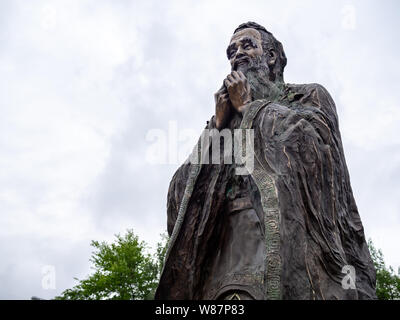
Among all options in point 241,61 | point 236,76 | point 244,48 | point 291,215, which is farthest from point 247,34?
point 291,215

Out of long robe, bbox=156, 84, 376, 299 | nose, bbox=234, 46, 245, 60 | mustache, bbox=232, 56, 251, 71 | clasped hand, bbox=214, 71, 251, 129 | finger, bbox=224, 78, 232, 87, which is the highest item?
nose, bbox=234, 46, 245, 60

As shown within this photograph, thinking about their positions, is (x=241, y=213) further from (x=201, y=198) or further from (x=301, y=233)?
(x=301, y=233)

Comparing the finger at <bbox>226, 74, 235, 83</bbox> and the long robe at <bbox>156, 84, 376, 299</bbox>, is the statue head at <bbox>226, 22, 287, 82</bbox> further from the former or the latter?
the long robe at <bbox>156, 84, 376, 299</bbox>

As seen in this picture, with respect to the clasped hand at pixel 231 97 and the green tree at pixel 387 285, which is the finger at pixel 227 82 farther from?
the green tree at pixel 387 285

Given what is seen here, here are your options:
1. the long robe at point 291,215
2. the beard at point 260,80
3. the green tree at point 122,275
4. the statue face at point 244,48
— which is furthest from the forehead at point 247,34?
the green tree at point 122,275

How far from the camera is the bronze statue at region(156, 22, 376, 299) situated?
4227mm

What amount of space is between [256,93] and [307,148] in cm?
134

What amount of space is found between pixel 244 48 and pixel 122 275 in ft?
39.9

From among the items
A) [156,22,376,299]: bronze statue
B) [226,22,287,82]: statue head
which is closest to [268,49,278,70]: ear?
[226,22,287,82]: statue head

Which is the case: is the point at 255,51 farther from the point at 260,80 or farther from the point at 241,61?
the point at 260,80

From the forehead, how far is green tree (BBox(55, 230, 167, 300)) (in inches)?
417

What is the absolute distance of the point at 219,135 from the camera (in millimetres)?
5801

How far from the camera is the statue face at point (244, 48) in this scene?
6.43 metres

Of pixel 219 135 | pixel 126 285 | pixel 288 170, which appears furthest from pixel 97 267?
pixel 288 170
